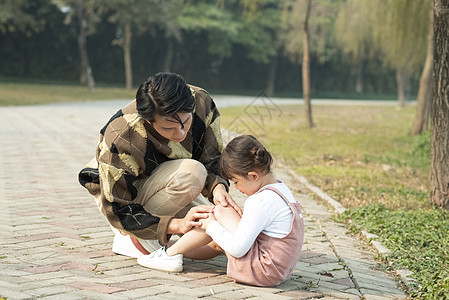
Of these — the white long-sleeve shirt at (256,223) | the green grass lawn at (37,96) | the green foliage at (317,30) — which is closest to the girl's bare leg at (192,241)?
the white long-sleeve shirt at (256,223)

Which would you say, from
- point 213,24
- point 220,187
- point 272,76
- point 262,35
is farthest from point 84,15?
point 220,187

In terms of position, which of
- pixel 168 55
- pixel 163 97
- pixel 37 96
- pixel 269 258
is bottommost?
pixel 168 55

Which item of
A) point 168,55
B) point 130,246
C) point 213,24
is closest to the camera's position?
point 130,246

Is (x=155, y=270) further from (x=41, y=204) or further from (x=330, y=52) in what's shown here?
(x=330, y=52)

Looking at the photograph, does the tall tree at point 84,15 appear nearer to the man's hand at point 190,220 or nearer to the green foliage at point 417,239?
the green foliage at point 417,239

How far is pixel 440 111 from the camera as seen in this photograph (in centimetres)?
637

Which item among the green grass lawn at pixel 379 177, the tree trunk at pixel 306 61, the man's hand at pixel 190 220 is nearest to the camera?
the man's hand at pixel 190 220

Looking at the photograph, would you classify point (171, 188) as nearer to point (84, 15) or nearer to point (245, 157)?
point (245, 157)

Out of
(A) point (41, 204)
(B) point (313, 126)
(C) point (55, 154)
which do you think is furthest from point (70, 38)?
(A) point (41, 204)

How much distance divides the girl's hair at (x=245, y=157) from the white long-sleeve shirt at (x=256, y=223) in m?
0.15

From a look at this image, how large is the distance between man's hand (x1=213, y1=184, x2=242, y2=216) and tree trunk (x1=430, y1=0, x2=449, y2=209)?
331cm

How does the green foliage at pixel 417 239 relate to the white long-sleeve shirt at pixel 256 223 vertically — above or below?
below

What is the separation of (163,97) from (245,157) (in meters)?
0.55

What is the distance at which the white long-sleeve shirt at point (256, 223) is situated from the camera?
3449mm
